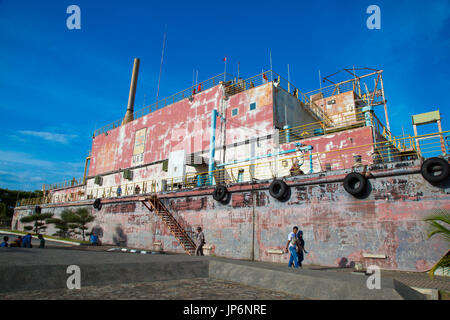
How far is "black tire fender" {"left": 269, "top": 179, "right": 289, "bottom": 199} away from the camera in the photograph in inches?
550

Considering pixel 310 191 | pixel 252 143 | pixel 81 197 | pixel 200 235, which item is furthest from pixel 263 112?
pixel 81 197

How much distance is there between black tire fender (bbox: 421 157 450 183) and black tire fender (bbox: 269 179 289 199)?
18.7 feet

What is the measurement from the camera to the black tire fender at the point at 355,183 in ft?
39.0

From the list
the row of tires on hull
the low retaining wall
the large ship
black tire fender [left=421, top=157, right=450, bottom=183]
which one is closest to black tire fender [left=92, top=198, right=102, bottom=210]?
the large ship

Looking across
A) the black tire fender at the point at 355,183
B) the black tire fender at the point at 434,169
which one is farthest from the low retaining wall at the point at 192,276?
the black tire fender at the point at 355,183

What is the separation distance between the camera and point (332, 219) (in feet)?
41.2

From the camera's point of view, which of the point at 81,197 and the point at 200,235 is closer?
the point at 200,235

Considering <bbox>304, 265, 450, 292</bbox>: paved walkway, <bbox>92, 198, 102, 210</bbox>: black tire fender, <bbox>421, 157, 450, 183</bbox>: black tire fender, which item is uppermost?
<bbox>421, 157, 450, 183</bbox>: black tire fender

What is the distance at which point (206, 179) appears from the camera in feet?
70.5

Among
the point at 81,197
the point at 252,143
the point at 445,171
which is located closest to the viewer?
the point at 445,171

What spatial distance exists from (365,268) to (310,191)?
12.7ft

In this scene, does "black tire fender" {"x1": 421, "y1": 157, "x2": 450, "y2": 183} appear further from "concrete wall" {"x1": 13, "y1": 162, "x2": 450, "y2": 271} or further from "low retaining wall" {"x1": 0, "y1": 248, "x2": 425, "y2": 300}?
"low retaining wall" {"x1": 0, "y1": 248, "x2": 425, "y2": 300}

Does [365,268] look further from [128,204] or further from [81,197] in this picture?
[81,197]

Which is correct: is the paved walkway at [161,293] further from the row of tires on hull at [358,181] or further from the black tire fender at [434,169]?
the black tire fender at [434,169]
